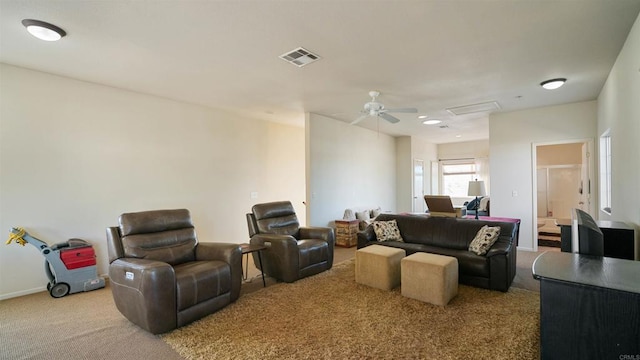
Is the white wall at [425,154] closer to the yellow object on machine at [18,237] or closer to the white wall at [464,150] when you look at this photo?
the white wall at [464,150]

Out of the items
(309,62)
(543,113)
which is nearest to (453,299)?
(309,62)

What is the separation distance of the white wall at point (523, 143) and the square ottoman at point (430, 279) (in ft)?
11.6

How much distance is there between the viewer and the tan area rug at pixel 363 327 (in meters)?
2.28

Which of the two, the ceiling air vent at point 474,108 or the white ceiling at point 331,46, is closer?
the white ceiling at point 331,46

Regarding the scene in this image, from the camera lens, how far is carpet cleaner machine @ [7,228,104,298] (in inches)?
138

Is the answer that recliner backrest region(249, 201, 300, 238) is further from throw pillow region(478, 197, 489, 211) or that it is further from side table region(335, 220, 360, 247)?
throw pillow region(478, 197, 489, 211)

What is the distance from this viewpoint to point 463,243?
4219 mm

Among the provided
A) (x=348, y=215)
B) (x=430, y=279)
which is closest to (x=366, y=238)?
(x=430, y=279)

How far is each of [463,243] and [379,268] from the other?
1.46 meters

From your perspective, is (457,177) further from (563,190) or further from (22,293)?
(22,293)

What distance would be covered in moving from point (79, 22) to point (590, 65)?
5524 millimetres

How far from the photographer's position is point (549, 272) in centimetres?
177

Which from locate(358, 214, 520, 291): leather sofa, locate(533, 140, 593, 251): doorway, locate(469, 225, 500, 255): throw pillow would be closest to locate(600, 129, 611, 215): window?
locate(358, 214, 520, 291): leather sofa

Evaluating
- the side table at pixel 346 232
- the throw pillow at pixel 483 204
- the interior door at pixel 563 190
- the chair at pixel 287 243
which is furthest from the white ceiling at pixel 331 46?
the interior door at pixel 563 190
